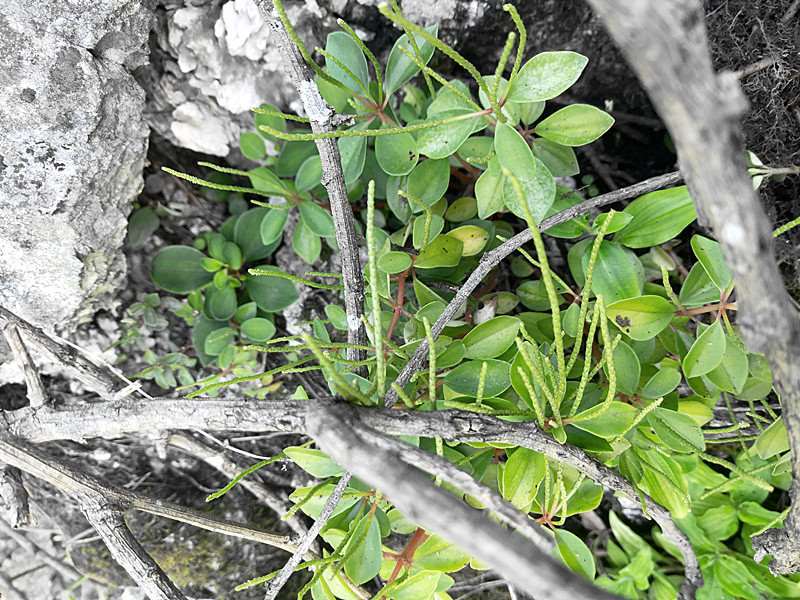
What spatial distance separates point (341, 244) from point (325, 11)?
1.48 ft

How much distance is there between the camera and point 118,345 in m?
1.22

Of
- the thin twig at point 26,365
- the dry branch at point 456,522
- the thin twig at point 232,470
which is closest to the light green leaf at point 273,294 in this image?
the thin twig at point 232,470

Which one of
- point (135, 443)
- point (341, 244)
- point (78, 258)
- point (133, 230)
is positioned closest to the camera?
point (341, 244)

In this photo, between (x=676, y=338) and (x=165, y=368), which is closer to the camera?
(x=676, y=338)

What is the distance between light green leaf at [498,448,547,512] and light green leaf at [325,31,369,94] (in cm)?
57

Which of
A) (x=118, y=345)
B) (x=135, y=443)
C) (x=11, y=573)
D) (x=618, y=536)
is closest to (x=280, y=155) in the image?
(x=118, y=345)

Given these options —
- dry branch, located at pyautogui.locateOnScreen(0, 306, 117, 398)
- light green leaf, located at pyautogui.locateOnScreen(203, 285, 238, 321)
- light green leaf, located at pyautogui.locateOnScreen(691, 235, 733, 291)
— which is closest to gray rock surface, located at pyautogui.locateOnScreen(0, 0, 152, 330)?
dry branch, located at pyautogui.locateOnScreen(0, 306, 117, 398)

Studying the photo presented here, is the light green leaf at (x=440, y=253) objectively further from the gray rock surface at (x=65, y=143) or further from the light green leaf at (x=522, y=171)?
the gray rock surface at (x=65, y=143)

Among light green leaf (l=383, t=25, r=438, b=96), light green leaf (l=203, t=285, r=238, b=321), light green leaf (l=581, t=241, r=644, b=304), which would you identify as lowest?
light green leaf (l=203, t=285, r=238, b=321)

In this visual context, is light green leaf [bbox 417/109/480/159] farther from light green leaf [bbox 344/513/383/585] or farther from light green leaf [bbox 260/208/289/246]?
light green leaf [bbox 344/513/383/585]

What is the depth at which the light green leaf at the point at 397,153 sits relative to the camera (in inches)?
36.3

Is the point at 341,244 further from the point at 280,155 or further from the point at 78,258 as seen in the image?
the point at 78,258

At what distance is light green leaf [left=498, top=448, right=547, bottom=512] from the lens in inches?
31.5

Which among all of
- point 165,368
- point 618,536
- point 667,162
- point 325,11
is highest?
point 325,11
